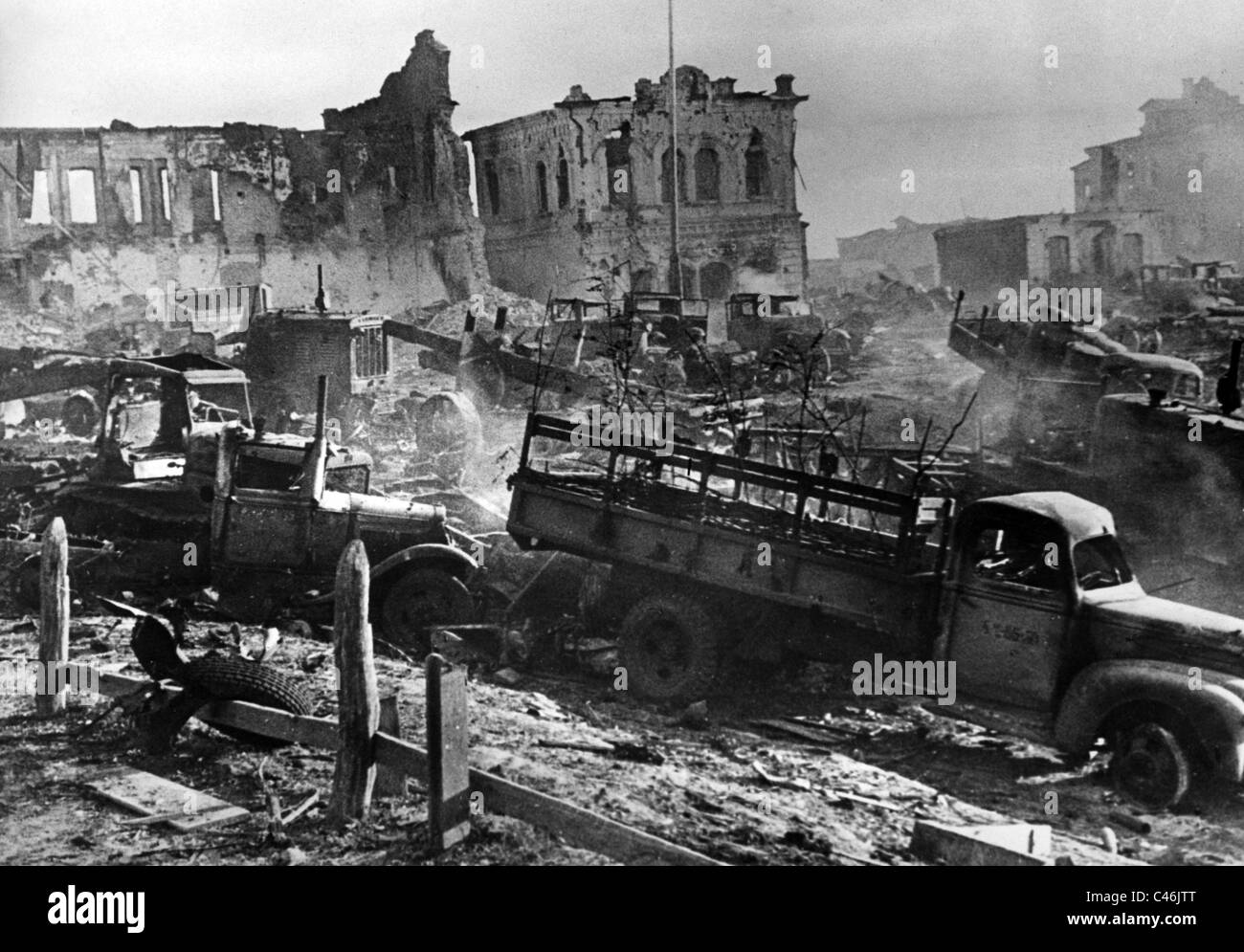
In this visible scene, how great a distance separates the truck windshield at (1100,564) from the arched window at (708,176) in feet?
35.2

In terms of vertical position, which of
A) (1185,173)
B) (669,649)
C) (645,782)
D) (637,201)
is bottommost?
(645,782)

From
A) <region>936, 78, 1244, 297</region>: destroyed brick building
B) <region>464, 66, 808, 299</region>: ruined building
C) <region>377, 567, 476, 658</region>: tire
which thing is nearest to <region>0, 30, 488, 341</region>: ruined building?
<region>464, 66, 808, 299</region>: ruined building

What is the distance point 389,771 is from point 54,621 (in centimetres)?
315

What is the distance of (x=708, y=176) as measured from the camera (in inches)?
703

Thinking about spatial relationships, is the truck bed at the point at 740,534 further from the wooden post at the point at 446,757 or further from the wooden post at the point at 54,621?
the wooden post at the point at 54,621

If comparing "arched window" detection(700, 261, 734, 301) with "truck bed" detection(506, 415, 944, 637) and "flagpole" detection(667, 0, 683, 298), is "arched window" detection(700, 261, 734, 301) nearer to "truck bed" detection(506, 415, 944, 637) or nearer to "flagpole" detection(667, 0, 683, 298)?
"flagpole" detection(667, 0, 683, 298)

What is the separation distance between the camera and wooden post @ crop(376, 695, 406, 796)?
6.11 meters

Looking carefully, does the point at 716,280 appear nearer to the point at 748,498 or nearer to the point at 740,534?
the point at 748,498

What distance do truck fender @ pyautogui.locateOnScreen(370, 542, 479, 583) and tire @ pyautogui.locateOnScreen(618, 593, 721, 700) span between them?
159 cm

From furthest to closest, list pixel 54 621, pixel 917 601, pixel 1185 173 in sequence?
pixel 1185 173 < pixel 54 621 < pixel 917 601

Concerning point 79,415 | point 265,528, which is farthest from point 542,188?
point 265,528
